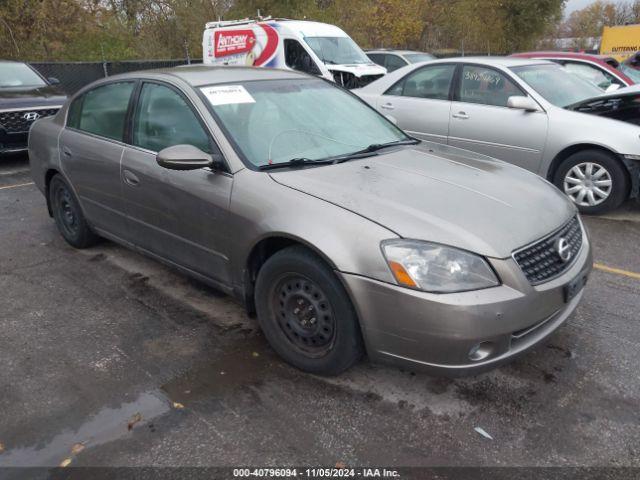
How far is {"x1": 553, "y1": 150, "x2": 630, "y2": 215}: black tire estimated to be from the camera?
18.1 feet

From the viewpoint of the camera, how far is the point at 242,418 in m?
2.71

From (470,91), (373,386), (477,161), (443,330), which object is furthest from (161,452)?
(470,91)

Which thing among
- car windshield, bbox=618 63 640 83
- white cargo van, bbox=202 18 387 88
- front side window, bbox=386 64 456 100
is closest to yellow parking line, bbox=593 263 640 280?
front side window, bbox=386 64 456 100

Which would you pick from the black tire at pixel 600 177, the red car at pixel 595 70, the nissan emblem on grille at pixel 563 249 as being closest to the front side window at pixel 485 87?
the black tire at pixel 600 177

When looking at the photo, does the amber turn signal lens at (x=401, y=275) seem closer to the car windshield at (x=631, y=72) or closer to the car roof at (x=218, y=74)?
the car roof at (x=218, y=74)

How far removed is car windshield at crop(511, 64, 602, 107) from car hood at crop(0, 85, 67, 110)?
276 inches

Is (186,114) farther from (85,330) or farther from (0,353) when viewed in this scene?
(0,353)

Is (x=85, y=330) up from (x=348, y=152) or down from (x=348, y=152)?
down

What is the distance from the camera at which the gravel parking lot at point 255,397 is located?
2488mm

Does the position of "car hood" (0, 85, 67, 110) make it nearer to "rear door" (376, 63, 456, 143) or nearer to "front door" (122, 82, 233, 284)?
"rear door" (376, 63, 456, 143)

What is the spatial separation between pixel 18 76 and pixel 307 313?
30.1ft

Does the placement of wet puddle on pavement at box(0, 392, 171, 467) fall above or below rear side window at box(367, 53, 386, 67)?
below

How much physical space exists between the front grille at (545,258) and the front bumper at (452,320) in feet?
0.16

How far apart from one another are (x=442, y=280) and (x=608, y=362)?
51.3 inches
